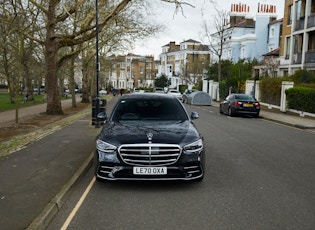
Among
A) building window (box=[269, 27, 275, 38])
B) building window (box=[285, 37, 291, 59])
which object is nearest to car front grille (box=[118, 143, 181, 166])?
building window (box=[285, 37, 291, 59])

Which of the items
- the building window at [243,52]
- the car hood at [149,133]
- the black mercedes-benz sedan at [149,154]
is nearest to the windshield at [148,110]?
the car hood at [149,133]

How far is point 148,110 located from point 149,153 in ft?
6.35

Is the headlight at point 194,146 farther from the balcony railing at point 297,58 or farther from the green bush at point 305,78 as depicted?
the balcony railing at point 297,58

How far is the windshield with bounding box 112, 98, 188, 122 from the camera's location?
7582mm

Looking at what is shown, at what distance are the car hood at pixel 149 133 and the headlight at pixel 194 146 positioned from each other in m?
0.07

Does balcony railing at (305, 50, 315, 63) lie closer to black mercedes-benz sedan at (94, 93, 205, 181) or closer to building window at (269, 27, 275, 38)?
building window at (269, 27, 275, 38)

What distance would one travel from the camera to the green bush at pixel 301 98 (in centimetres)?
2228

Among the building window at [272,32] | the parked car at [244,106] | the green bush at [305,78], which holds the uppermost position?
the building window at [272,32]

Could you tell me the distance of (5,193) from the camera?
578 cm

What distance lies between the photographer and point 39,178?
6.71 meters

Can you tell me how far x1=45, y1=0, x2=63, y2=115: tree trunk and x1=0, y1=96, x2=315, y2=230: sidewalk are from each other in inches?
424

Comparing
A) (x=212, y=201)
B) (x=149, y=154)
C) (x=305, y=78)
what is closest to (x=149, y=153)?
(x=149, y=154)

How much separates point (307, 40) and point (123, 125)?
3138cm

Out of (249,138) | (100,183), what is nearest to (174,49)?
(249,138)
